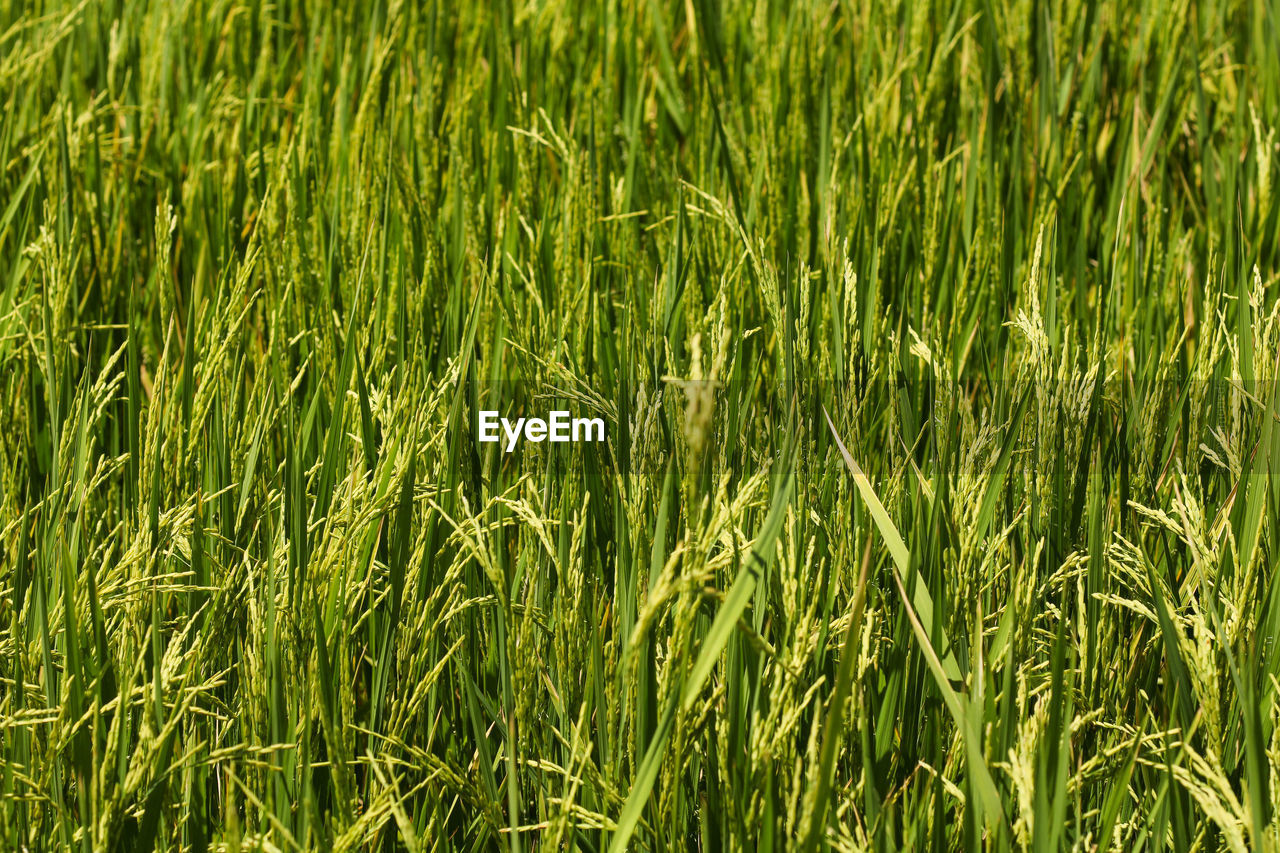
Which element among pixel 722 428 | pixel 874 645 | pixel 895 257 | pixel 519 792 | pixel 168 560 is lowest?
pixel 519 792

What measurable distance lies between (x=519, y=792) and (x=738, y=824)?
278mm

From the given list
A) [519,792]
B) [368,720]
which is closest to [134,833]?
[368,720]

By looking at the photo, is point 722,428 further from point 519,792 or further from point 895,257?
point 895,257

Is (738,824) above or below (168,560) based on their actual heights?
below

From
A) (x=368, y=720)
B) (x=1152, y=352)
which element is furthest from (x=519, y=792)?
(x=1152, y=352)

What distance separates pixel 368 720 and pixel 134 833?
0.78 ft

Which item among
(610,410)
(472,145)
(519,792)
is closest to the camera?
(519,792)

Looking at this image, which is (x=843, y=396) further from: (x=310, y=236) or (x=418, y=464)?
(x=310, y=236)

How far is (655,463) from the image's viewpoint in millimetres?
1133

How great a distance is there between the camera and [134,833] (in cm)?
103

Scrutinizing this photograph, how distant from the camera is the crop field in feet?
3.25

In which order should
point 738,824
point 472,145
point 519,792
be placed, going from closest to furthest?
1. point 738,824
2. point 519,792
3. point 472,145

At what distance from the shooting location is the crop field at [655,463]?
991mm

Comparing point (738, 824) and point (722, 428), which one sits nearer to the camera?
point (738, 824)
